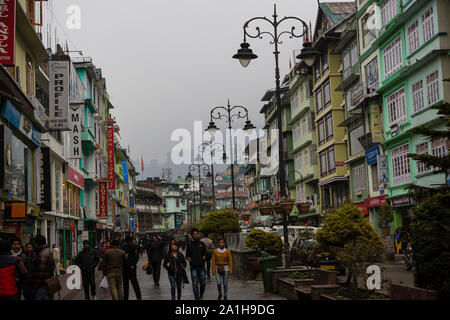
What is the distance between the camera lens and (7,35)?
60.8 ft

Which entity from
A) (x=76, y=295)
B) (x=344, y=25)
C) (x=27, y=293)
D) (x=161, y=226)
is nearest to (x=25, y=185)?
(x=76, y=295)

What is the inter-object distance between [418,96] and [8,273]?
24334 millimetres

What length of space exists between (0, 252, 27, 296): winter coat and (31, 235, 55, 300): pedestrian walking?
68 centimetres

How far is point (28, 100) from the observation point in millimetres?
24281

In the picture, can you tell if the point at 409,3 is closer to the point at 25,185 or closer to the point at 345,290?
the point at 25,185

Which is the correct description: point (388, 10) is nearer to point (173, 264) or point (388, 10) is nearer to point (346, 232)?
point (346, 232)

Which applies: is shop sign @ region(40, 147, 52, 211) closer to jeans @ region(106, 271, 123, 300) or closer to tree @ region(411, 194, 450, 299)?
jeans @ region(106, 271, 123, 300)

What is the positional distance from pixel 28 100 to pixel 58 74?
430 cm

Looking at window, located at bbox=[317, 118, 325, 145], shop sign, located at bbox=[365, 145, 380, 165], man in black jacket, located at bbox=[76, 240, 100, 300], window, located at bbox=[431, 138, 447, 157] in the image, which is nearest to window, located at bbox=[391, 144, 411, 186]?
shop sign, located at bbox=[365, 145, 380, 165]

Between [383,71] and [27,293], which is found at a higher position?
[383,71]

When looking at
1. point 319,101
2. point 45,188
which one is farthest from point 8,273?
point 319,101

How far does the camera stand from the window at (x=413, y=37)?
Result: 98.3 ft

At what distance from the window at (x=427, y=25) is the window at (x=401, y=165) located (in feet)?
20.5

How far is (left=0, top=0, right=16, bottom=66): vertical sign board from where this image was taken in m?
18.4
